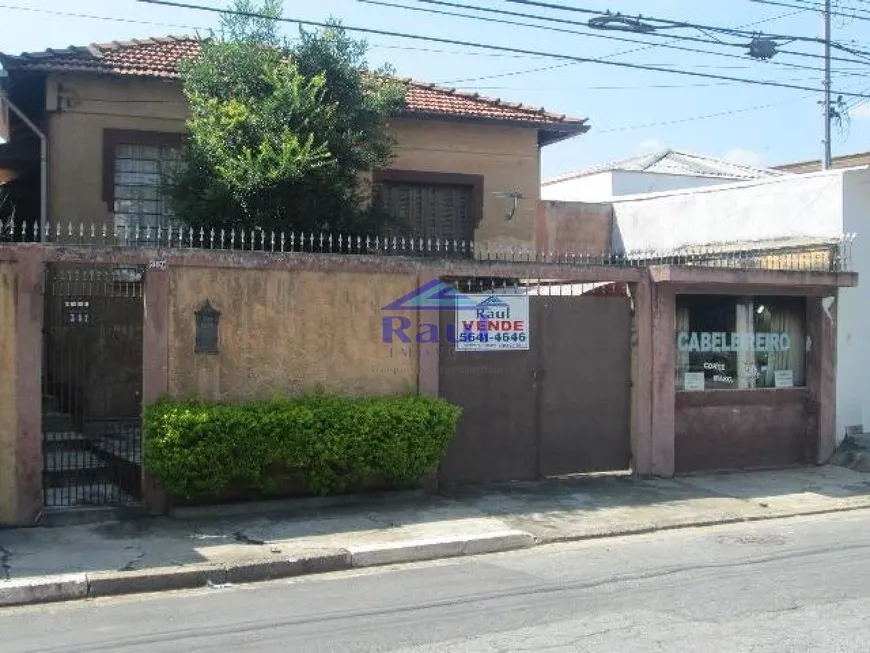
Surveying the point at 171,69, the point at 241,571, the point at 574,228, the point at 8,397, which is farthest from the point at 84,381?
the point at 574,228

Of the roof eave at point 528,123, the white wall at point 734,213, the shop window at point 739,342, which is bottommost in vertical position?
the shop window at point 739,342

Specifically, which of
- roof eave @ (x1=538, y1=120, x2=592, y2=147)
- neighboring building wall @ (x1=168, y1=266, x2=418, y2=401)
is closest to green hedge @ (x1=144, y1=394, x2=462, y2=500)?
neighboring building wall @ (x1=168, y1=266, x2=418, y2=401)

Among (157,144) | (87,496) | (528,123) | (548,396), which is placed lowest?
(87,496)

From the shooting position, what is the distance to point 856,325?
13492mm

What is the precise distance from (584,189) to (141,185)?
14.7 metres

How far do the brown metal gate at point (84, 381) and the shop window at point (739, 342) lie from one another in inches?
276

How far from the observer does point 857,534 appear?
8.99 m

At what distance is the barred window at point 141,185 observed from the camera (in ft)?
46.4

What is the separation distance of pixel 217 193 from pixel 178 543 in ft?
17.1

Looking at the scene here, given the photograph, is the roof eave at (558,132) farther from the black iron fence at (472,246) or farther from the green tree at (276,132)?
the green tree at (276,132)

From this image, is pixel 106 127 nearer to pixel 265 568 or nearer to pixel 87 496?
pixel 87 496

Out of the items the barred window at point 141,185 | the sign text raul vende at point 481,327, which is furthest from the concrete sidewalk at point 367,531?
the barred window at point 141,185

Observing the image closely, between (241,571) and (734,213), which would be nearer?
(241,571)

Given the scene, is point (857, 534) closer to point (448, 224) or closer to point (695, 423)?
point (695, 423)
